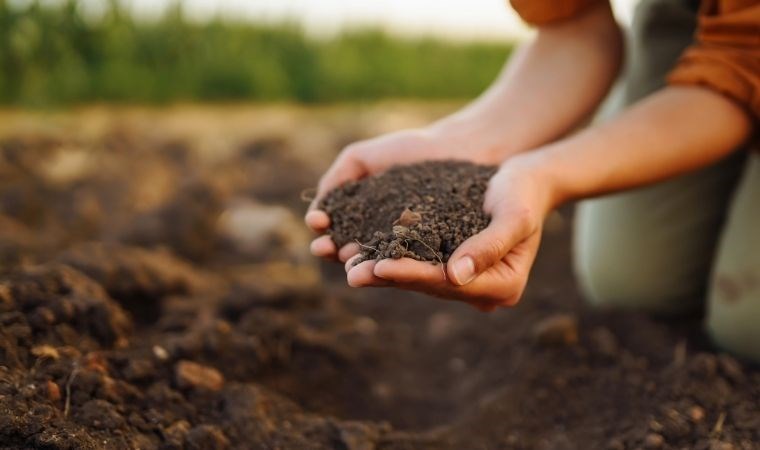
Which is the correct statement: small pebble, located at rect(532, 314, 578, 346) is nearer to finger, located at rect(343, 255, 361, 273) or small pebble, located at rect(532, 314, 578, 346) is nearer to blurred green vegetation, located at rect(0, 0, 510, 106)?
finger, located at rect(343, 255, 361, 273)

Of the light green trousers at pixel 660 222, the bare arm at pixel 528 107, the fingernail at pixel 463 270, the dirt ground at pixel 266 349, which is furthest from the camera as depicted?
the light green trousers at pixel 660 222

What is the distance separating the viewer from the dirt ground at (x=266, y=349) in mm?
1324

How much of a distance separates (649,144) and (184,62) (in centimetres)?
299

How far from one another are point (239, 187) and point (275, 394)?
1.69 m

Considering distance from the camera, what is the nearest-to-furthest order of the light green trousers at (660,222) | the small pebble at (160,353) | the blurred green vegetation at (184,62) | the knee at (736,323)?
the small pebble at (160,353), the knee at (736,323), the light green trousers at (660,222), the blurred green vegetation at (184,62)

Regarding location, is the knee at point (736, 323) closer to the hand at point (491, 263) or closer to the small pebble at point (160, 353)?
the hand at point (491, 263)

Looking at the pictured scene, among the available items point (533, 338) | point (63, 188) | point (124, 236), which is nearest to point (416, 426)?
point (533, 338)

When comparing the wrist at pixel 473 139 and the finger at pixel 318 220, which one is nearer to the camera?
the finger at pixel 318 220

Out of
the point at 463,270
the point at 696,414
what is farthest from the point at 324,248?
the point at 696,414

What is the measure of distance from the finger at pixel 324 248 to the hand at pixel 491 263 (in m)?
0.11

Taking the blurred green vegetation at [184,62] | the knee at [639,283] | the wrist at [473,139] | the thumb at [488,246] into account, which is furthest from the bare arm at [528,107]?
the blurred green vegetation at [184,62]

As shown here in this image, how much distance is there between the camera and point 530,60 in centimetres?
176

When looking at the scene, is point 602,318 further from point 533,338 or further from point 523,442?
point 523,442

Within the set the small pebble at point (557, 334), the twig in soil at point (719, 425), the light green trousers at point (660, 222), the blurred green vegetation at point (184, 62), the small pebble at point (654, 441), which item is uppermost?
the blurred green vegetation at point (184, 62)
